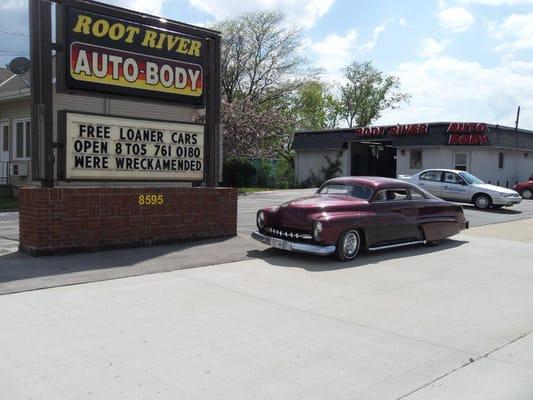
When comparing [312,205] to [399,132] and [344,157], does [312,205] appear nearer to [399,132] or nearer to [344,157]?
[399,132]

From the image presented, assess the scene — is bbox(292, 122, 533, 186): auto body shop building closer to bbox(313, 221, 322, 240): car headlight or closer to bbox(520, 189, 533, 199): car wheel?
bbox(520, 189, 533, 199): car wheel

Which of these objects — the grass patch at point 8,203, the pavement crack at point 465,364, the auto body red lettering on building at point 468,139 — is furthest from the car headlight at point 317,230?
the auto body red lettering on building at point 468,139

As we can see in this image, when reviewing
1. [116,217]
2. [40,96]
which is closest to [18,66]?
[40,96]

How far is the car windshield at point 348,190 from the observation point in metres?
10.6

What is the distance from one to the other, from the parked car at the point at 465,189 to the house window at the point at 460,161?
8.87 metres

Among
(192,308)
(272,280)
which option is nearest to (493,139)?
(272,280)

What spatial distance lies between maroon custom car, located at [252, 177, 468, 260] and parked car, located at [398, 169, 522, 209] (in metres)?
10.2

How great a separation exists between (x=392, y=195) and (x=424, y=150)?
73.3 ft

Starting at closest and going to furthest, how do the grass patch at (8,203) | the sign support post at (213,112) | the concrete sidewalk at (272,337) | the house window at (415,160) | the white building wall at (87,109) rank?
the concrete sidewalk at (272,337), the sign support post at (213,112), the grass patch at (8,203), the white building wall at (87,109), the house window at (415,160)

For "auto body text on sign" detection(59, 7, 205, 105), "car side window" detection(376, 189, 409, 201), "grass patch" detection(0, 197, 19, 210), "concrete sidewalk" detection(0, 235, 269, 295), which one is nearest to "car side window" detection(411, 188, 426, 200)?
"car side window" detection(376, 189, 409, 201)

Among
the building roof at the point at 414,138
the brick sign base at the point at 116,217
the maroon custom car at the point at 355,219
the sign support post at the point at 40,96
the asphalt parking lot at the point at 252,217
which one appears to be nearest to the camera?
the brick sign base at the point at 116,217

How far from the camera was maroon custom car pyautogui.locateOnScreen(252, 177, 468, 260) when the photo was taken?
31.2ft

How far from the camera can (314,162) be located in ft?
122

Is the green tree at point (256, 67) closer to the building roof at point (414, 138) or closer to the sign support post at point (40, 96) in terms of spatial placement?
the building roof at point (414, 138)
